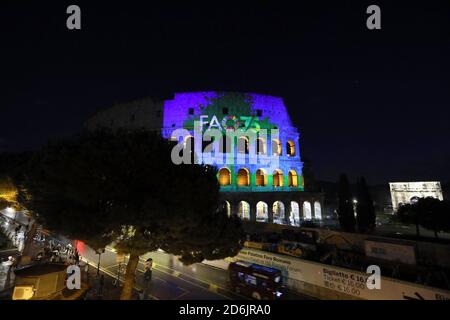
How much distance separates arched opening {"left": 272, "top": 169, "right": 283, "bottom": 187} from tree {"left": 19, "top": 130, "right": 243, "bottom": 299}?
1189 inches

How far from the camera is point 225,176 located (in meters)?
37.3

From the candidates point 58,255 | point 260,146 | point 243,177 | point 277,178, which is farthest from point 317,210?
point 58,255

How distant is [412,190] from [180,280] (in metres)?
57.9

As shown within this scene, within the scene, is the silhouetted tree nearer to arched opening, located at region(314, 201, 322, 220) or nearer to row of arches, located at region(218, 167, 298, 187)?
row of arches, located at region(218, 167, 298, 187)

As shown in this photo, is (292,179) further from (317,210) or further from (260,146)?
(260,146)

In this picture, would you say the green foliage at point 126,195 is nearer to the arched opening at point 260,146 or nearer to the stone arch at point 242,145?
the stone arch at point 242,145

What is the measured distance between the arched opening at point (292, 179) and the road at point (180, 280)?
2592 centimetres

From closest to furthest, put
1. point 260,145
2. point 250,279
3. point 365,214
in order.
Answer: point 250,279 → point 365,214 → point 260,145

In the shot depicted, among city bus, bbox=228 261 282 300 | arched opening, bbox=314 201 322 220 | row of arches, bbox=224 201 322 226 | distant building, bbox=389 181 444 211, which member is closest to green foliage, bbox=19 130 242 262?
city bus, bbox=228 261 282 300

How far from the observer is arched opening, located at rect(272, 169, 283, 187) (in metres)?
39.6

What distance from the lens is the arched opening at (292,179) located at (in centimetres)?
4002

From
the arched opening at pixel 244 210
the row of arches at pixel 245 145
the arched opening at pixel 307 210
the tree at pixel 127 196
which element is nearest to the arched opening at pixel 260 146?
the row of arches at pixel 245 145
